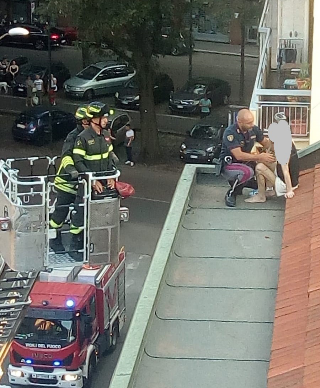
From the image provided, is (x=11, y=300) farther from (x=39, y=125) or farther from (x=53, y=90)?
(x=53, y=90)

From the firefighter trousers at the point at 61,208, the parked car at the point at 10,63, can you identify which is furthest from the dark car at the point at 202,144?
the firefighter trousers at the point at 61,208

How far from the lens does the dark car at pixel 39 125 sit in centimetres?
3195

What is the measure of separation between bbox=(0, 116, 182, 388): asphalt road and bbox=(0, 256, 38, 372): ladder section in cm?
711

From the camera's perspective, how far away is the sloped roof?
6160 millimetres

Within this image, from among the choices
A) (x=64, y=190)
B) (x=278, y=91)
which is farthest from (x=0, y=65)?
(x=64, y=190)

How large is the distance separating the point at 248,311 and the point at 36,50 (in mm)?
37986

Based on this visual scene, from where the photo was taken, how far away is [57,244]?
10.3 meters

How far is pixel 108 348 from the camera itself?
17.9 metres

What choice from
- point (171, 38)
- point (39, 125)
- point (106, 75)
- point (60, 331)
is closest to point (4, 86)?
point (106, 75)

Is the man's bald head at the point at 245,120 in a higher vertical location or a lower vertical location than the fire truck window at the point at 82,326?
higher

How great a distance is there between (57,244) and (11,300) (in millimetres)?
1024

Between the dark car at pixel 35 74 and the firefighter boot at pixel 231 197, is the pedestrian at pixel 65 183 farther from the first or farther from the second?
the dark car at pixel 35 74

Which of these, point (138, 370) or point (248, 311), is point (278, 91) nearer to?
point (248, 311)

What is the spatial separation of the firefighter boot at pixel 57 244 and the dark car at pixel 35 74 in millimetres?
27395
